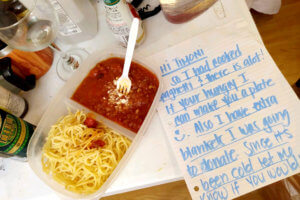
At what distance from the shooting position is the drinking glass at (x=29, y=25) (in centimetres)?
52

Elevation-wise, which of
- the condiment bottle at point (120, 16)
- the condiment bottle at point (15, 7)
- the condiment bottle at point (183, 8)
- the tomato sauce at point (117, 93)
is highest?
the condiment bottle at point (15, 7)

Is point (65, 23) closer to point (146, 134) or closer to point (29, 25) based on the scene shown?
point (29, 25)

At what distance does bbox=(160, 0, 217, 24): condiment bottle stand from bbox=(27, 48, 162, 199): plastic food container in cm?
17

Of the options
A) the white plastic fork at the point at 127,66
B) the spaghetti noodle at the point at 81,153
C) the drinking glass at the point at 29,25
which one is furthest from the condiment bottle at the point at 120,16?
the spaghetti noodle at the point at 81,153

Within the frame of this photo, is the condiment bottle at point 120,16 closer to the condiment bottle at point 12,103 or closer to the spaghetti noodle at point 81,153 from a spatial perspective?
the spaghetti noodle at point 81,153

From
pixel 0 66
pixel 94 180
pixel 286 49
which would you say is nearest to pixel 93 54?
pixel 0 66

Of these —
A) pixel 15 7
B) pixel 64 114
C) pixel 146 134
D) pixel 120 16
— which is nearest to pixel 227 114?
pixel 146 134

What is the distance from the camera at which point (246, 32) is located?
0.70m

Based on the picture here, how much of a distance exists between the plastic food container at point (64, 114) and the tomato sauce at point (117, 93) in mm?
16

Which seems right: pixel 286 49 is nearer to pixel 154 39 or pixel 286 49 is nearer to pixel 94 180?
pixel 154 39

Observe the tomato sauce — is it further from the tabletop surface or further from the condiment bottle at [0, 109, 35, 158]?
the condiment bottle at [0, 109, 35, 158]

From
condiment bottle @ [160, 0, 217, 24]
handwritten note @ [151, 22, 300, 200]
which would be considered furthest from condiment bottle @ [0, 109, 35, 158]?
condiment bottle @ [160, 0, 217, 24]

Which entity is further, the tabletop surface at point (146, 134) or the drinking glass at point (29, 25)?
the tabletop surface at point (146, 134)

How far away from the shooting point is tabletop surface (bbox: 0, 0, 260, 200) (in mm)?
625
